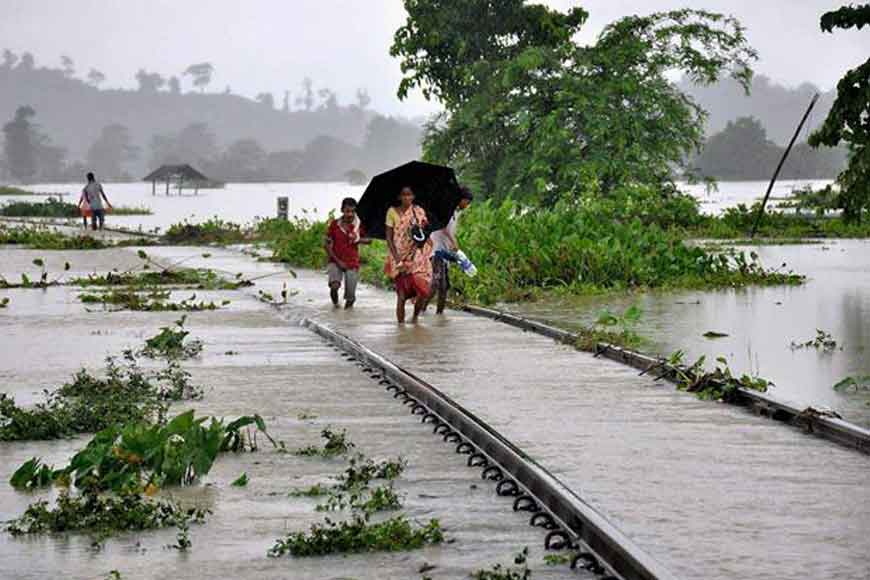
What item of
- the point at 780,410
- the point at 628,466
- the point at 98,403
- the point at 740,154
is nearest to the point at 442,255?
the point at 98,403

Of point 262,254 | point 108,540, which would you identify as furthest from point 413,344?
→ point 262,254

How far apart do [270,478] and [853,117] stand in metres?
14.8

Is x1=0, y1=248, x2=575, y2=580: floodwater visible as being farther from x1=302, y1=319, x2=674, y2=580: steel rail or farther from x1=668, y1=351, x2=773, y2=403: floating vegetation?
x1=668, y1=351, x2=773, y2=403: floating vegetation

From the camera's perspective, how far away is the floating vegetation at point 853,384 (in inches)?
523

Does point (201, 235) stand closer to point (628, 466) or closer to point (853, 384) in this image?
point (853, 384)

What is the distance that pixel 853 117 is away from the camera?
875 inches

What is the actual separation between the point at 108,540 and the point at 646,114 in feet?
115

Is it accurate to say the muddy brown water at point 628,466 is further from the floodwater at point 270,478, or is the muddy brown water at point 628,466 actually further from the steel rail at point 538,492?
the steel rail at point 538,492

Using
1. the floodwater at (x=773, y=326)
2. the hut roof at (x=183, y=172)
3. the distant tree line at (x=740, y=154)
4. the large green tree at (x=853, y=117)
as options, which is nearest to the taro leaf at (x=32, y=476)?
the floodwater at (x=773, y=326)

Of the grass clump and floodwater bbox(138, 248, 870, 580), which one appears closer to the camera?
floodwater bbox(138, 248, 870, 580)

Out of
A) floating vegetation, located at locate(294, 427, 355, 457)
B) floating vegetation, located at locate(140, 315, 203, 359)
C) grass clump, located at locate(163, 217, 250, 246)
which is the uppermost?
grass clump, located at locate(163, 217, 250, 246)

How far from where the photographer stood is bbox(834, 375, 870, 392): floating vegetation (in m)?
13.3

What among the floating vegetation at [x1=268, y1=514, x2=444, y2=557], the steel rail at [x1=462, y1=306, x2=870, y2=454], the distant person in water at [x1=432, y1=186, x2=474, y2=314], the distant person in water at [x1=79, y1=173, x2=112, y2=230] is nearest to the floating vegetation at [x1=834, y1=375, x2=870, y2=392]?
the steel rail at [x1=462, y1=306, x2=870, y2=454]

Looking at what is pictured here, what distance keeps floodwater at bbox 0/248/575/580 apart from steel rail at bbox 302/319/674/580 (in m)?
0.13
